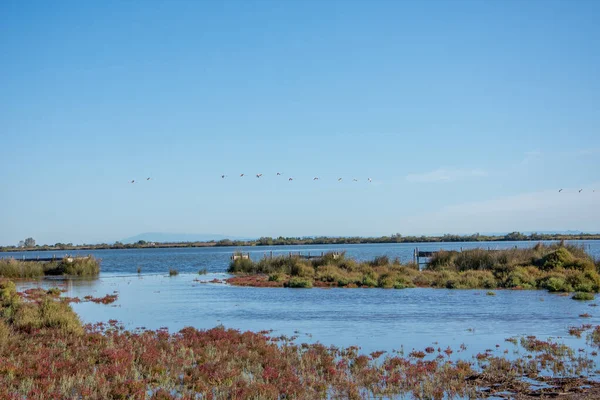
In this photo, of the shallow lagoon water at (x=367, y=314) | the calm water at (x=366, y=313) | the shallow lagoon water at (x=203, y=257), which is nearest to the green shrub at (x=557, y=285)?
the calm water at (x=366, y=313)

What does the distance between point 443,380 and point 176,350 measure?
7.73 metres

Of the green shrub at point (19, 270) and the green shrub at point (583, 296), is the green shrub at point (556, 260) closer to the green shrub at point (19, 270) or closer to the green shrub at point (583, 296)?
the green shrub at point (583, 296)

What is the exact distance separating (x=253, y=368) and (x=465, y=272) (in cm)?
3090

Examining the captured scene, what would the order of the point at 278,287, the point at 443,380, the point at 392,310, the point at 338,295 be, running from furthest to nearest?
the point at 278,287 < the point at 338,295 < the point at 392,310 < the point at 443,380

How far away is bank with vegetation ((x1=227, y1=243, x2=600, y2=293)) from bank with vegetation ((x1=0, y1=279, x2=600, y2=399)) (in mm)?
18945

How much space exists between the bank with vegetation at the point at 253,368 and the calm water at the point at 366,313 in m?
1.85

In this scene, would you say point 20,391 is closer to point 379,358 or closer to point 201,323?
point 379,358

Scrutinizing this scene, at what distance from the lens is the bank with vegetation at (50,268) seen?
55.7 m

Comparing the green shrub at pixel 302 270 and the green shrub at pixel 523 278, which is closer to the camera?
the green shrub at pixel 523 278

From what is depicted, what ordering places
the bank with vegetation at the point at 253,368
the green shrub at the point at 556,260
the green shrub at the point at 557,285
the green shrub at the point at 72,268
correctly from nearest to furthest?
the bank with vegetation at the point at 253,368, the green shrub at the point at 557,285, the green shrub at the point at 556,260, the green shrub at the point at 72,268

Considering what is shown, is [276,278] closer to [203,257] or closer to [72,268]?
[72,268]

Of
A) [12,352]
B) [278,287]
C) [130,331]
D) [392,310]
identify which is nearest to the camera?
[12,352]

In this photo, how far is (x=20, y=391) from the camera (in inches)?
494

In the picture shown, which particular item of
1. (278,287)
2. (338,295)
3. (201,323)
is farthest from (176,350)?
(278,287)
